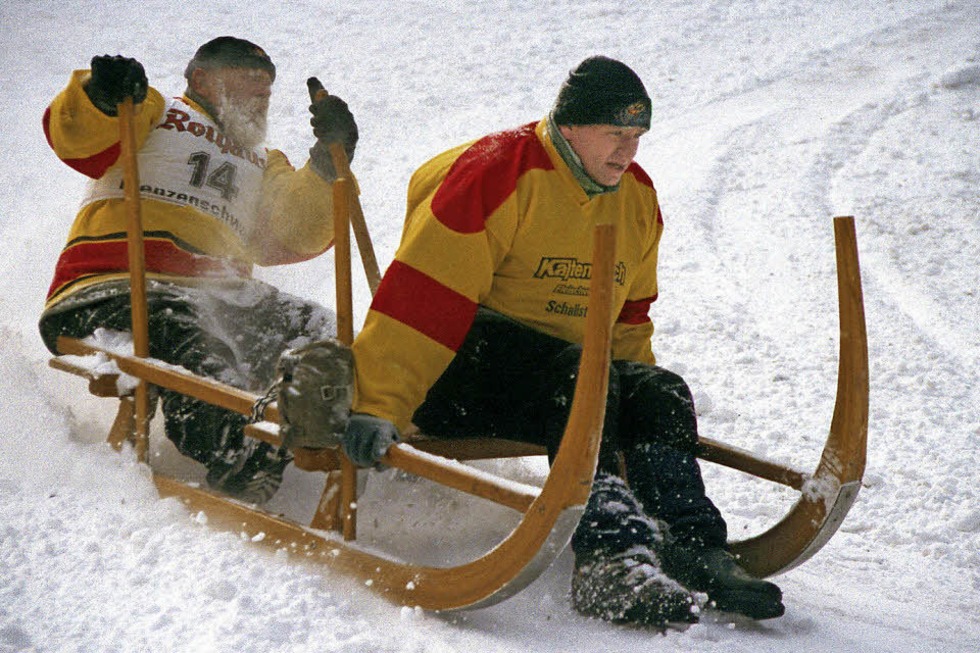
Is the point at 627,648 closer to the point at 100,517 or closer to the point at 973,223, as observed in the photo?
the point at 100,517

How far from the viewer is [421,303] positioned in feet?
7.86

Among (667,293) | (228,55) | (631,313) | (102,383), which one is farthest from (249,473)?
(667,293)

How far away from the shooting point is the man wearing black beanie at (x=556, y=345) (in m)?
2.27

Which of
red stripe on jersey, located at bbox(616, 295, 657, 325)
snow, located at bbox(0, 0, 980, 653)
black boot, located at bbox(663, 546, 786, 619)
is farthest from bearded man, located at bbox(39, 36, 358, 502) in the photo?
black boot, located at bbox(663, 546, 786, 619)

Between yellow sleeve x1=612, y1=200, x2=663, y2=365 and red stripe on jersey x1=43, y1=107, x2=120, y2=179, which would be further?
red stripe on jersey x1=43, y1=107, x2=120, y2=179

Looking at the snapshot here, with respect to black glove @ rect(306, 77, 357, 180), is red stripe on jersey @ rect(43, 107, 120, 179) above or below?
below

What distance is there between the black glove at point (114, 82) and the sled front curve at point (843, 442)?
2.08m

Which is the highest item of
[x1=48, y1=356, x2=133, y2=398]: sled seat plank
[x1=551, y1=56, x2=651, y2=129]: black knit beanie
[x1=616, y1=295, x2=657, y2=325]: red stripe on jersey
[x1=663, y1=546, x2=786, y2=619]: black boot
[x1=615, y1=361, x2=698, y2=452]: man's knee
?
[x1=551, y1=56, x2=651, y2=129]: black knit beanie

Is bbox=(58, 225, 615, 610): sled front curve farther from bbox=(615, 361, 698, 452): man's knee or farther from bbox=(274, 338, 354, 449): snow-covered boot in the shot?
bbox=(615, 361, 698, 452): man's knee

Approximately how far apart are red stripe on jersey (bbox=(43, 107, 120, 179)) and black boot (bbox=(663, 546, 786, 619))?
219 cm

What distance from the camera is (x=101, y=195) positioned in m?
3.39

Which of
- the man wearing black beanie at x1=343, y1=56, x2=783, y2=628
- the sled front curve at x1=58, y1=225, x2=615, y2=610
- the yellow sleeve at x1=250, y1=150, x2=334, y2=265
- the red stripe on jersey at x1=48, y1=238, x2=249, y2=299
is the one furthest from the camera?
the yellow sleeve at x1=250, y1=150, x2=334, y2=265

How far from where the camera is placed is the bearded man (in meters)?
3.02

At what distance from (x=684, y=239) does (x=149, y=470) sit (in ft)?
12.3
